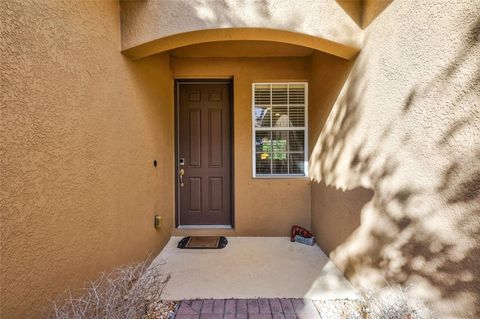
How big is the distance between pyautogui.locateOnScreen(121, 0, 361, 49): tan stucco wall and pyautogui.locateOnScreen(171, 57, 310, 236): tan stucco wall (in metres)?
1.61

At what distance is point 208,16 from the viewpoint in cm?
230

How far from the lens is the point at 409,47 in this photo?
1.78m

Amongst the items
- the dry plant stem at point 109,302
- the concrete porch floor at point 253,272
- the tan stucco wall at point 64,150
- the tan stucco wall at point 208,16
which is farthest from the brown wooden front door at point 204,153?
the dry plant stem at point 109,302

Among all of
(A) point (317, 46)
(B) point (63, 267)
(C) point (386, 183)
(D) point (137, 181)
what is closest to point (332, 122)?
(A) point (317, 46)

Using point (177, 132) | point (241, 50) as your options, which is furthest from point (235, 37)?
point (177, 132)

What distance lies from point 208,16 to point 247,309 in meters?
2.67

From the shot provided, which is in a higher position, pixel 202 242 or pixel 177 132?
pixel 177 132

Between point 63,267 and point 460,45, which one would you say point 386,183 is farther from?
point 63,267

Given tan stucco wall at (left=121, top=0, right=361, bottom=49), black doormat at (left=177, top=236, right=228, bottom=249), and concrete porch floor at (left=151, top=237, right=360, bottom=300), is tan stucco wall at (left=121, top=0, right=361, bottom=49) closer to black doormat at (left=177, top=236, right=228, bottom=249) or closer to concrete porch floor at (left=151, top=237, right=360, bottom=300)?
concrete porch floor at (left=151, top=237, right=360, bottom=300)

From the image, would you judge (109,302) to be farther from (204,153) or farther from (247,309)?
(204,153)

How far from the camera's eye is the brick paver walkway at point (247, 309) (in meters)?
2.06

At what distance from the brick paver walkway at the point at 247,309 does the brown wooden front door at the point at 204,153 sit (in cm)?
192

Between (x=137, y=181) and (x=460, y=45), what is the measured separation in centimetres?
281

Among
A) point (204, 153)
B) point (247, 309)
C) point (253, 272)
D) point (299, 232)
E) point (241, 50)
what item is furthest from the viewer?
point (204, 153)
